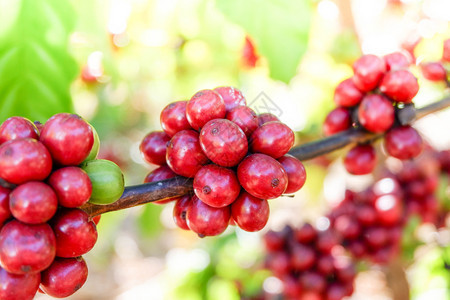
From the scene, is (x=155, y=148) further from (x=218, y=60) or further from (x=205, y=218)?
(x=218, y=60)

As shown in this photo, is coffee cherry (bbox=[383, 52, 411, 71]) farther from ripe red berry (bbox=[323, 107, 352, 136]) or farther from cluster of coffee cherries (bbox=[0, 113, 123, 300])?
cluster of coffee cherries (bbox=[0, 113, 123, 300])

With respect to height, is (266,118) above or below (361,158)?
above

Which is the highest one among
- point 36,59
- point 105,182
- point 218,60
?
point 105,182

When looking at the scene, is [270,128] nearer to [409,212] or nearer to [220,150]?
[220,150]

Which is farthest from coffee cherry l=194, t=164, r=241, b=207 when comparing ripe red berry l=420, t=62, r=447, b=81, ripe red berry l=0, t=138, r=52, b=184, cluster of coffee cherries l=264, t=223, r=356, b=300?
cluster of coffee cherries l=264, t=223, r=356, b=300

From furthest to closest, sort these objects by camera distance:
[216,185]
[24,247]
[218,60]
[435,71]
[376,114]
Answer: [218,60], [435,71], [376,114], [216,185], [24,247]

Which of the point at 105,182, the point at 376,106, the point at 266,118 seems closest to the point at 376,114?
the point at 376,106

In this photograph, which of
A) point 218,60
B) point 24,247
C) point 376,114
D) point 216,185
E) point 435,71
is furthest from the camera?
point 218,60
